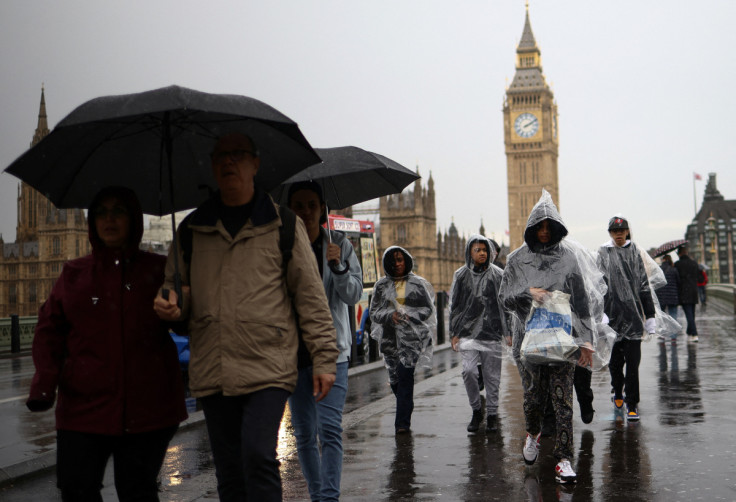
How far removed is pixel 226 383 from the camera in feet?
12.1

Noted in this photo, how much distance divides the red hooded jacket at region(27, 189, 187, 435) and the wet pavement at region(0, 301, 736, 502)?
225 cm

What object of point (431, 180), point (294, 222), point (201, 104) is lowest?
point (294, 222)

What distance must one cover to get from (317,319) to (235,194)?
63cm

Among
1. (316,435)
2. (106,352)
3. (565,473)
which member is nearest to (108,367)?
(106,352)

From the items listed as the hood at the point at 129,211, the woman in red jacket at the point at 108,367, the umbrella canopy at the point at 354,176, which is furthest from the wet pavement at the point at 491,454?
the hood at the point at 129,211

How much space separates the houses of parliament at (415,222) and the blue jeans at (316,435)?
3255 inches

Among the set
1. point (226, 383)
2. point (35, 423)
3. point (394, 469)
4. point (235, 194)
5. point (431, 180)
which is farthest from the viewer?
point (431, 180)

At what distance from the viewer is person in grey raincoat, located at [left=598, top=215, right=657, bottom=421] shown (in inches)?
332

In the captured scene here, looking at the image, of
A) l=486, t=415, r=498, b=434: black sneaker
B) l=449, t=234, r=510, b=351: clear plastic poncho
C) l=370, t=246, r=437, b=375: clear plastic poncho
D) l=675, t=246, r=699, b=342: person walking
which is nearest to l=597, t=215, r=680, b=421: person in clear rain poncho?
l=449, t=234, r=510, b=351: clear plastic poncho

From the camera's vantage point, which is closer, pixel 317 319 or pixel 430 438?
pixel 317 319

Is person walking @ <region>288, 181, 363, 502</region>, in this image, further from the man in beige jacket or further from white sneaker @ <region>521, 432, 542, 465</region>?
white sneaker @ <region>521, 432, 542, 465</region>

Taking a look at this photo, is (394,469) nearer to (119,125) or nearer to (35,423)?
(119,125)

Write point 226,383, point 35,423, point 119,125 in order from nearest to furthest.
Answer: point 226,383 < point 119,125 < point 35,423

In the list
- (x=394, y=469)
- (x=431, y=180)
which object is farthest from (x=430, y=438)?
(x=431, y=180)
